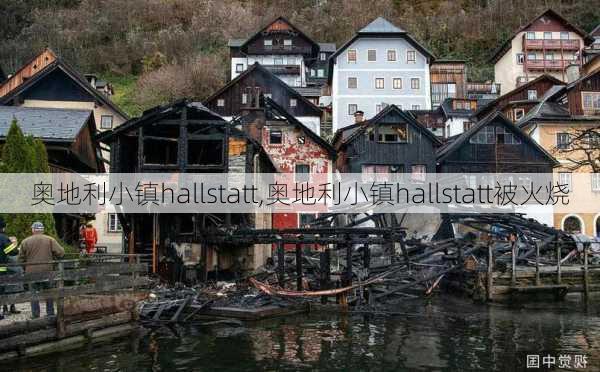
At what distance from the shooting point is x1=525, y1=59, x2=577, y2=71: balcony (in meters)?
68.3

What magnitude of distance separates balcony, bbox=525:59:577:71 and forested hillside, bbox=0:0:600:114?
781 centimetres

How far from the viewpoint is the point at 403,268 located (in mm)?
20828

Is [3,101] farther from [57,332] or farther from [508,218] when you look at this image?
[508,218]

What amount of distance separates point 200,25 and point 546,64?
156 ft

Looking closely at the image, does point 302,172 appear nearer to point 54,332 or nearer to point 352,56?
point 352,56

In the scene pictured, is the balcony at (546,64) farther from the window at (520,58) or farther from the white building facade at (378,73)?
the white building facade at (378,73)

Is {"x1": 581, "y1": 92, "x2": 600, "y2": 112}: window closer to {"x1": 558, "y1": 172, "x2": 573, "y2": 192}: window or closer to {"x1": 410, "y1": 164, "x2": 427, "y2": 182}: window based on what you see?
{"x1": 558, "y1": 172, "x2": 573, "y2": 192}: window

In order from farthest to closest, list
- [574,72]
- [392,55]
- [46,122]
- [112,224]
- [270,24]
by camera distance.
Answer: [270,24] < [392,55] < [574,72] < [112,224] < [46,122]

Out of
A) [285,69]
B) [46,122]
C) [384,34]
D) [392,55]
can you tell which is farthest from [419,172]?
[285,69]

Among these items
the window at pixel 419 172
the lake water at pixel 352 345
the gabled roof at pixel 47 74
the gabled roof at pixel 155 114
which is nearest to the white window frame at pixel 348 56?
the window at pixel 419 172

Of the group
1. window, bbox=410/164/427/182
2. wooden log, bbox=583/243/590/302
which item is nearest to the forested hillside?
window, bbox=410/164/427/182

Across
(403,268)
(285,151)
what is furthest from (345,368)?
(285,151)

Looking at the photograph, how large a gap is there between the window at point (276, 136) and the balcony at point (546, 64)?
42.2 meters

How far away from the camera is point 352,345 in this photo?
14258 millimetres
